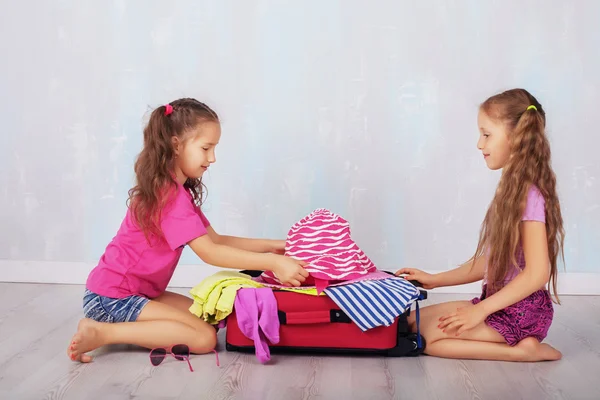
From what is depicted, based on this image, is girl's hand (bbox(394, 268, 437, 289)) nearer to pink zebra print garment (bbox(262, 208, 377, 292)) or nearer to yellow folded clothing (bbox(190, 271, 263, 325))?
pink zebra print garment (bbox(262, 208, 377, 292))

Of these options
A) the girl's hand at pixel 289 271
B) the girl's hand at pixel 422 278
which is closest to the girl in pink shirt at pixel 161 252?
the girl's hand at pixel 289 271

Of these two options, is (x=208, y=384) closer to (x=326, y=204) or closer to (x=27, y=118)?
(x=326, y=204)

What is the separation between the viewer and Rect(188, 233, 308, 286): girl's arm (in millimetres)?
2193

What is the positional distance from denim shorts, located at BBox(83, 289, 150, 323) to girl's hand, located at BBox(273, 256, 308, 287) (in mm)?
382

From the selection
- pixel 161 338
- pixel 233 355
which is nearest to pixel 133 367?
pixel 161 338

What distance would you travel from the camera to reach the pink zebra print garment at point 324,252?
222 cm

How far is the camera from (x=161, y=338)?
2184 mm

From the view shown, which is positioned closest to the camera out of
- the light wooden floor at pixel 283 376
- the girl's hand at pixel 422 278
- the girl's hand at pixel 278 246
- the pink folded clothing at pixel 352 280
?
the light wooden floor at pixel 283 376

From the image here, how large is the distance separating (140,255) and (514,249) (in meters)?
1.00

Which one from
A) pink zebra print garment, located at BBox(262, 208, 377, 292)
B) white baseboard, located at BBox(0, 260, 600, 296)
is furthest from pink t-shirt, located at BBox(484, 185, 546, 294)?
white baseboard, located at BBox(0, 260, 600, 296)

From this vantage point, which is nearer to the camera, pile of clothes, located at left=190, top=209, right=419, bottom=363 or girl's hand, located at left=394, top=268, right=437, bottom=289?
pile of clothes, located at left=190, top=209, right=419, bottom=363

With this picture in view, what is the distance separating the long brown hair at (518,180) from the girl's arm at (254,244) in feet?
2.14

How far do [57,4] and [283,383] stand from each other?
1779 mm

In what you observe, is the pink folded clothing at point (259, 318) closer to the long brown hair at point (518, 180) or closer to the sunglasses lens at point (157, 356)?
the sunglasses lens at point (157, 356)
